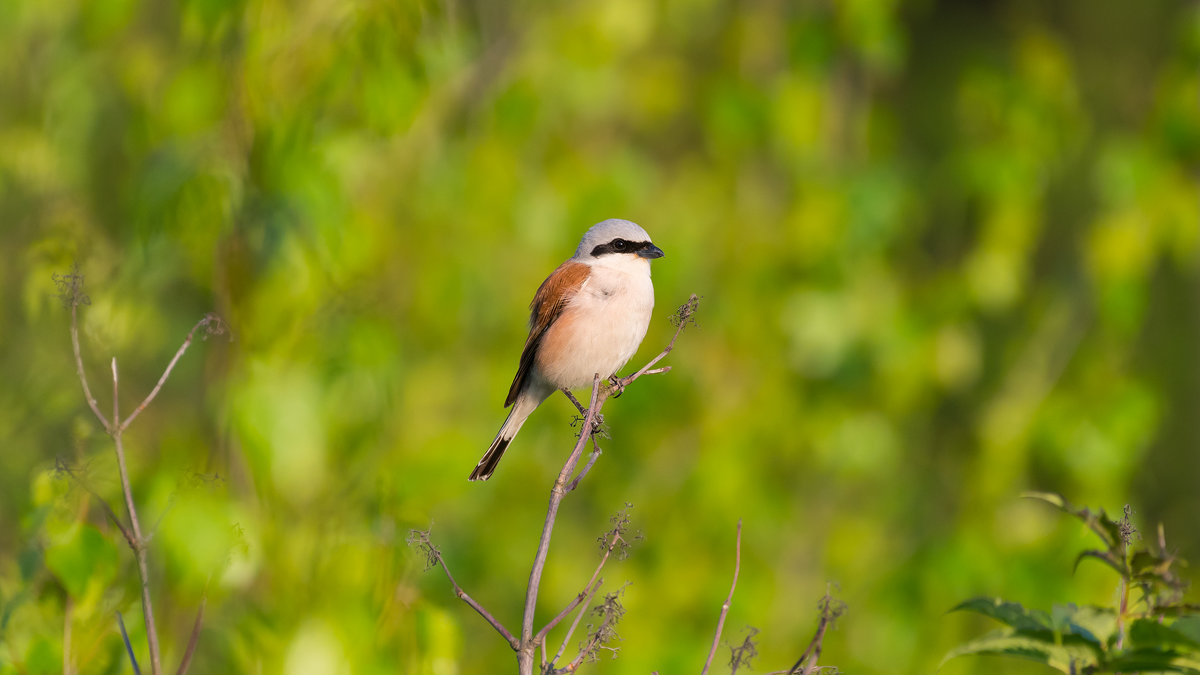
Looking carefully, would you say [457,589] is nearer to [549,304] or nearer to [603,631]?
[603,631]

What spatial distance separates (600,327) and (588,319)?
2.5 inches

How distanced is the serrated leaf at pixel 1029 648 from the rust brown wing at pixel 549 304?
69.4 inches

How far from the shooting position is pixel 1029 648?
110 centimetres

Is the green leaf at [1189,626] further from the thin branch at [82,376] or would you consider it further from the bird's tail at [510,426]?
the bird's tail at [510,426]

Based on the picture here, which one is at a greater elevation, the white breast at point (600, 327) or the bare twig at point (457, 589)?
A: the white breast at point (600, 327)

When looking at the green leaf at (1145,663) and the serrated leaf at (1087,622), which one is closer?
the green leaf at (1145,663)

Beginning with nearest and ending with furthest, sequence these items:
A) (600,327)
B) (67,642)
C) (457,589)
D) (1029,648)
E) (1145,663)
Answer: (1145,663) < (1029,648) < (457,589) < (67,642) < (600,327)

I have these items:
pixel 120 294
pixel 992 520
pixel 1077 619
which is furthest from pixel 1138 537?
pixel 992 520

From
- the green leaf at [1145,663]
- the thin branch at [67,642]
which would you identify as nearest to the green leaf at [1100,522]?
the green leaf at [1145,663]

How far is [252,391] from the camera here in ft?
7.36

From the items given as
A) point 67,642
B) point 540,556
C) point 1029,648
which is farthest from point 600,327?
point 1029,648

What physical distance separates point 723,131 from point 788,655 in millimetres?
2046

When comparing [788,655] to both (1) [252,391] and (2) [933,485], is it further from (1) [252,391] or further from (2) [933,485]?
(1) [252,391]

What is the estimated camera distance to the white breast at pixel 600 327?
8.30 feet
